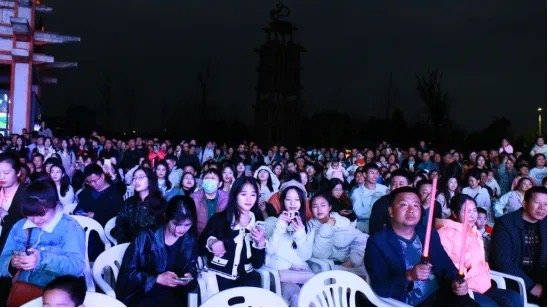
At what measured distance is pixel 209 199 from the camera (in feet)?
19.6

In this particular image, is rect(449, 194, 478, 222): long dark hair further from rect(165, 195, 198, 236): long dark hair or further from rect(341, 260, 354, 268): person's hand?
rect(165, 195, 198, 236): long dark hair

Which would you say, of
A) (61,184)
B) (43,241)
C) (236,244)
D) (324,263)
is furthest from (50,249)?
(61,184)

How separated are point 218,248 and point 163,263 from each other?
0.50 metres

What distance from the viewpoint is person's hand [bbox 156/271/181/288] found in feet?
11.9

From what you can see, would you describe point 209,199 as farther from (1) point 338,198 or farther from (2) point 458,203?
(2) point 458,203

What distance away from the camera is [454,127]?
76.2 ft

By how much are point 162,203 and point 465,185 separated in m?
5.02

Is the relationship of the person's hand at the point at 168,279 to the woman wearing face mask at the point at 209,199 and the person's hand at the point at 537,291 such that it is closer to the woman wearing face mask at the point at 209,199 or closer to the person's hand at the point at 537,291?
the woman wearing face mask at the point at 209,199

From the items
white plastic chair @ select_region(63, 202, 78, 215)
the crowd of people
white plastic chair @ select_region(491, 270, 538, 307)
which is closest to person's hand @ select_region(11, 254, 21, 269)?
the crowd of people

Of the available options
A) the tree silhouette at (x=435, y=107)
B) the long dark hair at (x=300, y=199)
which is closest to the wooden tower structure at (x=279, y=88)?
the tree silhouette at (x=435, y=107)

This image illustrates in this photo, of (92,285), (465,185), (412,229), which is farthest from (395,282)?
(465,185)

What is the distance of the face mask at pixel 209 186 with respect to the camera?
599cm

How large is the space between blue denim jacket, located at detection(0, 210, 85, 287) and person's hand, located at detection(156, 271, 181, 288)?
0.47m

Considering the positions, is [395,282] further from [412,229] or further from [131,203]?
[131,203]
